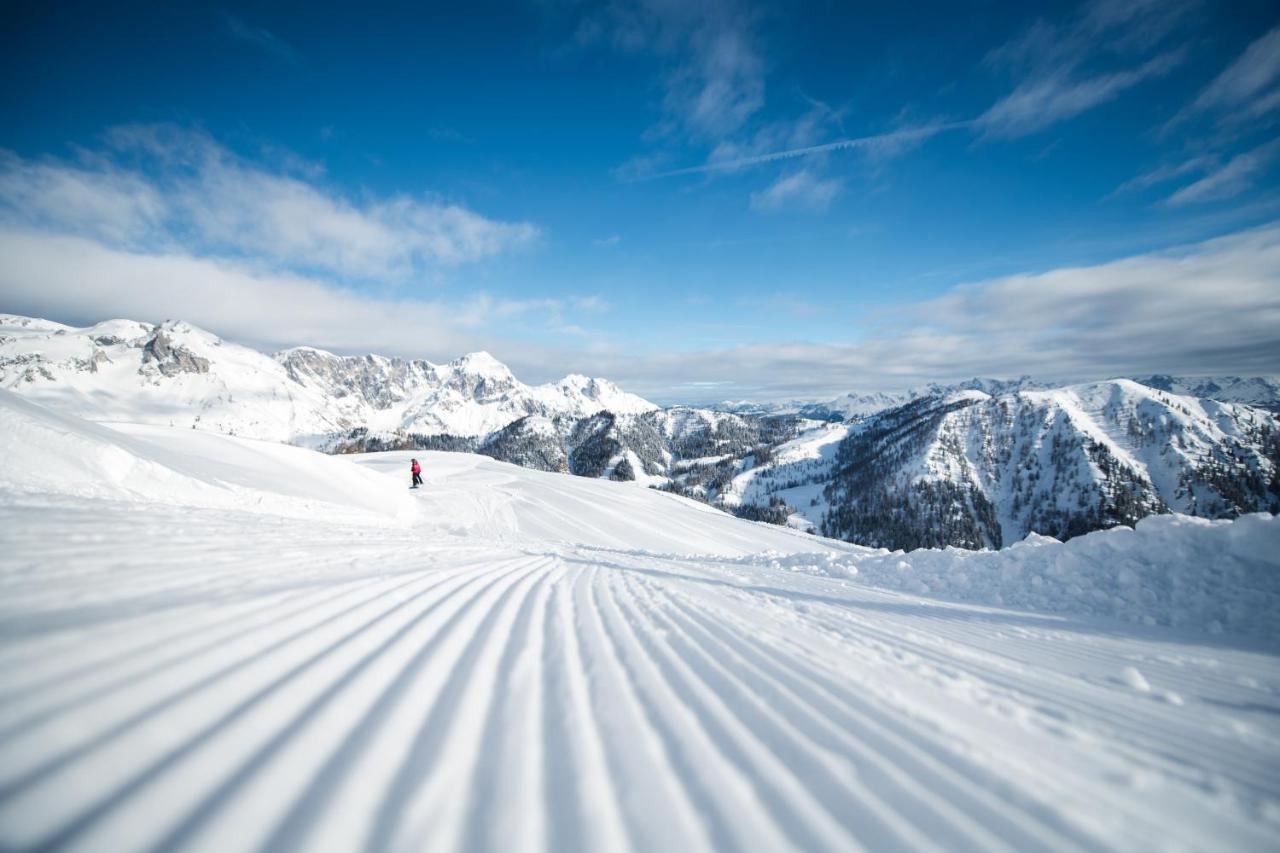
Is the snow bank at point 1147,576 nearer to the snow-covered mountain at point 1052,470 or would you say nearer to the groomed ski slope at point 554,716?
the groomed ski slope at point 554,716

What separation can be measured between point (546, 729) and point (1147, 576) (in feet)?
28.8

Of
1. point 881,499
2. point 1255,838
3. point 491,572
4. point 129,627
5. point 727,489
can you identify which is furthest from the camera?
point 727,489

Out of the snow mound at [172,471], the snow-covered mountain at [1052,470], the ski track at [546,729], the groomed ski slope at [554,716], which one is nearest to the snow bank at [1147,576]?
the groomed ski slope at [554,716]

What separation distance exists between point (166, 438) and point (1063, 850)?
1792 centimetres

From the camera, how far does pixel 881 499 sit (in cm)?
14588

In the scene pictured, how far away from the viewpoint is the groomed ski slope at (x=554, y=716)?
5.51 ft

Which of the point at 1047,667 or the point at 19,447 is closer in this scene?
the point at 1047,667

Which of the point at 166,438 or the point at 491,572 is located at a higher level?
the point at 166,438

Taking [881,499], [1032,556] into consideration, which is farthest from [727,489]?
[1032,556]

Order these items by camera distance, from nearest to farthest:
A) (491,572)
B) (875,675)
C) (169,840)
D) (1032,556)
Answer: (169,840)
(875,675)
(491,572)
(1032,556)

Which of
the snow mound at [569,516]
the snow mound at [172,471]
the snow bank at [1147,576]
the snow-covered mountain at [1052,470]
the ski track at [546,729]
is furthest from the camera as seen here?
the snow-covered mountain at [1052,470]

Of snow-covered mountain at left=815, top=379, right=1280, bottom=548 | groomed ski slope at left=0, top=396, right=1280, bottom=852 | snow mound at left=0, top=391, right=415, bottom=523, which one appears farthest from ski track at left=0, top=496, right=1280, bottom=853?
snow-covered mountain at left=815, top=379, right=1280, bottom=548

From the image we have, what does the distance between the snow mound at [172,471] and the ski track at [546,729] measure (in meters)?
3.84

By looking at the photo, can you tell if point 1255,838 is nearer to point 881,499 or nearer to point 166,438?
point 166,438
